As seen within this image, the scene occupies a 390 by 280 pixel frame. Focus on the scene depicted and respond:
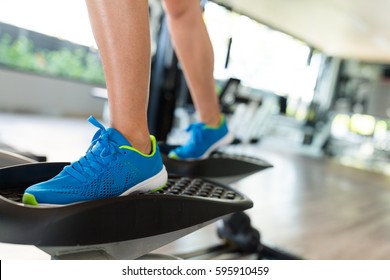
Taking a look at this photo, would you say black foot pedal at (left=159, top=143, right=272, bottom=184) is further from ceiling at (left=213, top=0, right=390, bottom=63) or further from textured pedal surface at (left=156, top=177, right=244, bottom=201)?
ceiling at (left=213, top=0, right=390, bottom=63)

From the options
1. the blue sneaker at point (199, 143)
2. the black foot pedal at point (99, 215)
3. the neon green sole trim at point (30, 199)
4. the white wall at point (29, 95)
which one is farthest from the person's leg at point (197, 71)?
the white wall at point (29, 95)

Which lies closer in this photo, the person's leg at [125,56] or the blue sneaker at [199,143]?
the person's leg at [125,56]

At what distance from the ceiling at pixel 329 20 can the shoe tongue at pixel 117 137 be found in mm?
899

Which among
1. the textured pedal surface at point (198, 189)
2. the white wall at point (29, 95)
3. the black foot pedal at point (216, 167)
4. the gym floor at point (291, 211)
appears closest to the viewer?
the textured pedal surface at point (198, 189)

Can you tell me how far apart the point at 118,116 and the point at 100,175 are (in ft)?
0.33

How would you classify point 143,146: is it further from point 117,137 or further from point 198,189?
point 198,189

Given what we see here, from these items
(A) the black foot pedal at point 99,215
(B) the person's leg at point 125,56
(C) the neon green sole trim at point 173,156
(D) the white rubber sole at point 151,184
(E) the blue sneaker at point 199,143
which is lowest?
(A) the black foot pedal at point 99,215

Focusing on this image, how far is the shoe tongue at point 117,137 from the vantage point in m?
0.58

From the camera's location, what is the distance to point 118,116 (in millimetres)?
599

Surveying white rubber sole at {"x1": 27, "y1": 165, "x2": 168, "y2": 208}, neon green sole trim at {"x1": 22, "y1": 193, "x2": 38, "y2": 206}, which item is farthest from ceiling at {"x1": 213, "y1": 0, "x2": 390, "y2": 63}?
neon green sole trim at {"x1": 22, "y1": 193, "x2": 38, "y2": 206}

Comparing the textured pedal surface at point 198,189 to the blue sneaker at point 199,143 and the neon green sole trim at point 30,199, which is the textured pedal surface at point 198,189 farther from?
the neon green sole trim at point 30,199

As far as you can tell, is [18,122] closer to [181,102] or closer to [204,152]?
[181,102]

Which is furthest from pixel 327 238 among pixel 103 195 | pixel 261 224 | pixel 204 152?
pixel 103 195

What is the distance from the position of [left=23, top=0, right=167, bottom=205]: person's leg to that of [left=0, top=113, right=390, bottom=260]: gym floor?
0.24 metres
